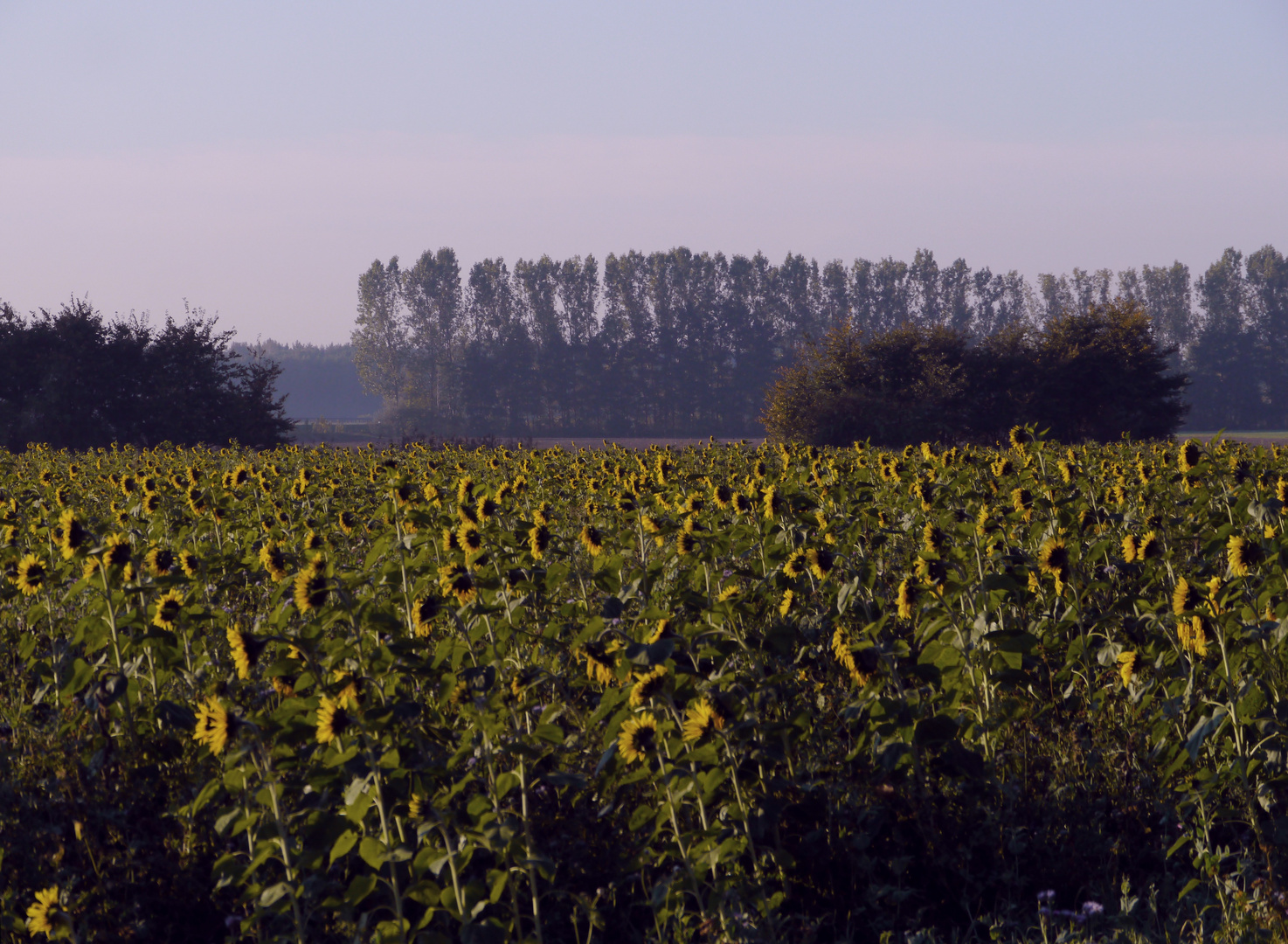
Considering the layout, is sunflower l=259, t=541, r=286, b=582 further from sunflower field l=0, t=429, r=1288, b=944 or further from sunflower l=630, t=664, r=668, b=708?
sunflower l=630, t=664, r=668, b=708

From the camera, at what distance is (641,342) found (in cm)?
8538

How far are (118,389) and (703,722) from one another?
34811mm

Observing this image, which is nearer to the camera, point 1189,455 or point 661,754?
point 661,754

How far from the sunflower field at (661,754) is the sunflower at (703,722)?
0.17 ft

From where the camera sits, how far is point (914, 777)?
3609mm

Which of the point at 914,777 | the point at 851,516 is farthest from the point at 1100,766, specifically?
the point at 851,516

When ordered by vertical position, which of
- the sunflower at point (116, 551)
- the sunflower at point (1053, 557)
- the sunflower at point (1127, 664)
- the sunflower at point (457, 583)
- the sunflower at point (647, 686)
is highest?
the sunflower at point (116, 551)

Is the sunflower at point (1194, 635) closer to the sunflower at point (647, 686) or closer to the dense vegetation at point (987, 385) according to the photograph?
the sunflower at point (647, 686)

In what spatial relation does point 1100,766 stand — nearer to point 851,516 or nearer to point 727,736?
point 727,736

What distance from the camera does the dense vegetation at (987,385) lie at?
95.7 ft

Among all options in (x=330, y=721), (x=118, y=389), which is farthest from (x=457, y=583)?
(x=118, y=389)

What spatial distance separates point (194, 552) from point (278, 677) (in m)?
2.74

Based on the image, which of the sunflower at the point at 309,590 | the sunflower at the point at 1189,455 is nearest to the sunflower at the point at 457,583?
the sunflower at the point at 309,590

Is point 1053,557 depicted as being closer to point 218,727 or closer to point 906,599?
point 906,599
